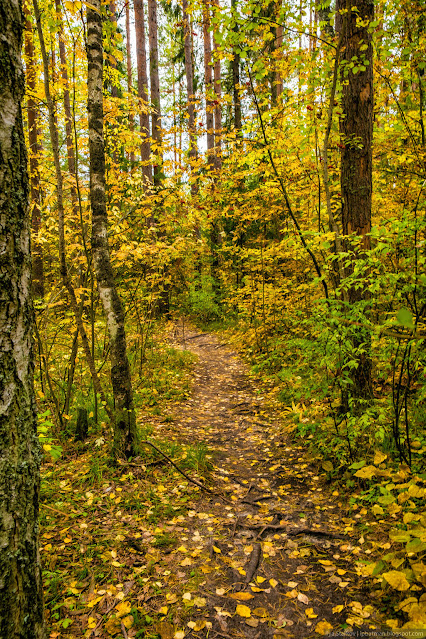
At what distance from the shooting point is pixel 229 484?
147 inches

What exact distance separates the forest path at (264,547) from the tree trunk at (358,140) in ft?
4.13

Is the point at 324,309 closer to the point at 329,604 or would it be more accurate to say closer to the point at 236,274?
the point at 329,604

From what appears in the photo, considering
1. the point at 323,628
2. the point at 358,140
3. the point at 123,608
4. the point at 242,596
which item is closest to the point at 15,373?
the point at 123,608

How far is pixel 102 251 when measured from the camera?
3.73 m

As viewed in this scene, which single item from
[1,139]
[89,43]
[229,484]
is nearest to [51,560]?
[229,484]

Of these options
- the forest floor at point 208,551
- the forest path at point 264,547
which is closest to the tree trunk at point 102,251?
the forest floor at point 208,551

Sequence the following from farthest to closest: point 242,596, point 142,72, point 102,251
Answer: point 142,72 < point 102,251 < point 242,596

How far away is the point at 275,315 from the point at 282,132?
372 centimetres

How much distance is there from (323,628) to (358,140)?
4.18m

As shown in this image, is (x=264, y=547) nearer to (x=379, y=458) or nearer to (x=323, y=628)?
(x=323, y=628)

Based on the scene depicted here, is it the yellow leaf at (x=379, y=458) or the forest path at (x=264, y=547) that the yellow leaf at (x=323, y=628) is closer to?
the forest path at (x=264, y=547)

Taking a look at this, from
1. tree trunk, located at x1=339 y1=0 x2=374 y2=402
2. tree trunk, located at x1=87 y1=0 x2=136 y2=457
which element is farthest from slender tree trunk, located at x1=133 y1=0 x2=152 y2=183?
tree trunk, located at x1=339 y1=0 x2=374 y2=402

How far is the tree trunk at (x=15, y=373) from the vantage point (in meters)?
1.33

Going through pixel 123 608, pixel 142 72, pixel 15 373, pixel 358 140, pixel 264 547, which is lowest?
pixel 264 547
